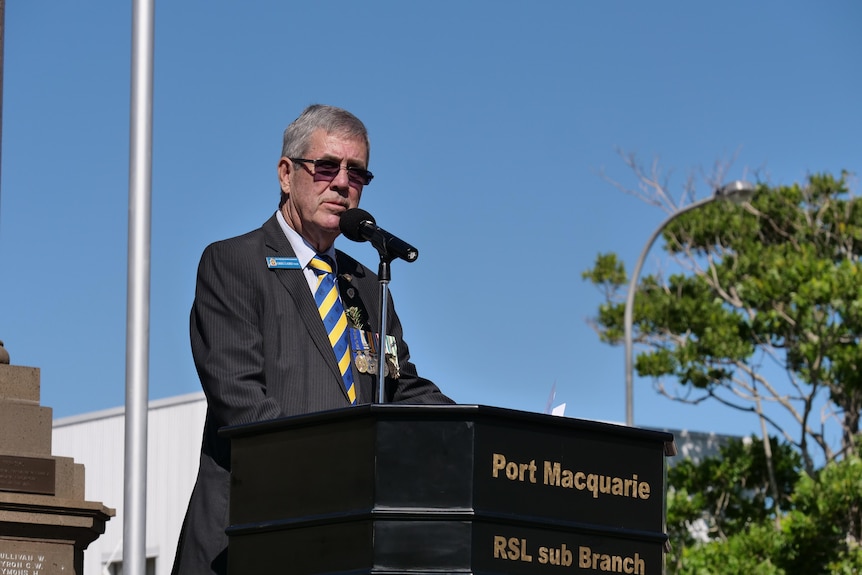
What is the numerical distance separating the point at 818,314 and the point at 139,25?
588 inches

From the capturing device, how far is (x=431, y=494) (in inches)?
164

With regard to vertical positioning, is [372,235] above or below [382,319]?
above

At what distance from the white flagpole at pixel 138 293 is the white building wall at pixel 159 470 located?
21.0 m

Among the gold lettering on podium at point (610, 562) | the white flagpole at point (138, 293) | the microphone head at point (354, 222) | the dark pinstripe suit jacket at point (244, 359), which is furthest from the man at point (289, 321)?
the white flagpole at point (138, 293)

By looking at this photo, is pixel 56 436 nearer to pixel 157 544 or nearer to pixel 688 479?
pixel 157 544

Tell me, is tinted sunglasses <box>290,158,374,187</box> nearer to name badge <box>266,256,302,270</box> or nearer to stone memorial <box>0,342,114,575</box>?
name badge <box>266,256,302,270</box>

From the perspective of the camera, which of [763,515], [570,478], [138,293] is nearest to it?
[570,478]

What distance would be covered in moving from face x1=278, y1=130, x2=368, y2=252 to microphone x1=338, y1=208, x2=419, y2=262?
0.09m

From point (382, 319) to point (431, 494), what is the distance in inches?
34.8

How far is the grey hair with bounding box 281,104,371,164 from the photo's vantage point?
534cm

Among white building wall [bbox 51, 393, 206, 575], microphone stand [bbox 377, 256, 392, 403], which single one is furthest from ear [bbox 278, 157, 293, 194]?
white building wall [bbox 51, 393, 206, 575]

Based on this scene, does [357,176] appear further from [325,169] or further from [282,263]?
[282,263]

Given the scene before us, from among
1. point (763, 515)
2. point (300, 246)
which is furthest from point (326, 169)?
point (763, 515)

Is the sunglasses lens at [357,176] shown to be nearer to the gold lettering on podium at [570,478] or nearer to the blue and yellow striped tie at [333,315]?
the blue and yellow striped tie at [333,315]
